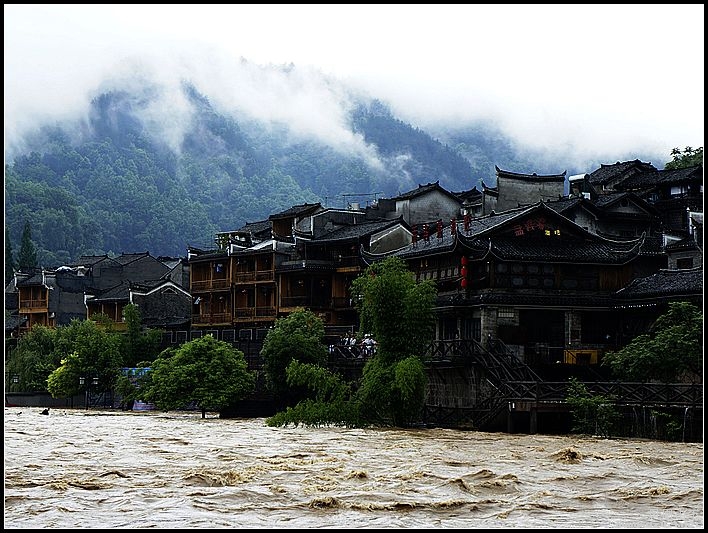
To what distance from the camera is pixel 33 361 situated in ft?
258

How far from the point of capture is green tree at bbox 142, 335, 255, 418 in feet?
197

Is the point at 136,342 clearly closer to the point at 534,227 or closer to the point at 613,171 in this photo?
the point at 534,227

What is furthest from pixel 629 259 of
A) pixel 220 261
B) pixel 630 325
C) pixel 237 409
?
pixel 220 261

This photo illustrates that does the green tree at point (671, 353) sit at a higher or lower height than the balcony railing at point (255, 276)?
lower

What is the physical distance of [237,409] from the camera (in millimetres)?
Answer: 61500

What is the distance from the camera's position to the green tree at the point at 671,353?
45.6m

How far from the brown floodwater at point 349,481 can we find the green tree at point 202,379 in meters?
12.9

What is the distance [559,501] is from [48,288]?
251ft

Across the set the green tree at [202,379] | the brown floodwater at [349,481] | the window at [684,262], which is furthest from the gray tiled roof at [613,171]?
the brown floodwater at [349,481]

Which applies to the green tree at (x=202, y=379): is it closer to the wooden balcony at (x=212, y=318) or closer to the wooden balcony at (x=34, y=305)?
the wooden balcony at (x=212, y=318)

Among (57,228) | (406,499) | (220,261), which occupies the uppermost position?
(57,228)

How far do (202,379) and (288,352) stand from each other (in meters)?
4.66

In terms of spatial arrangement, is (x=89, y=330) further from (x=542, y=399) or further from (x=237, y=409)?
(x=542, y=399)

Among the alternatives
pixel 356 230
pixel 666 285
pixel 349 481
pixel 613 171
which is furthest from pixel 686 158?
pixel 349 481
